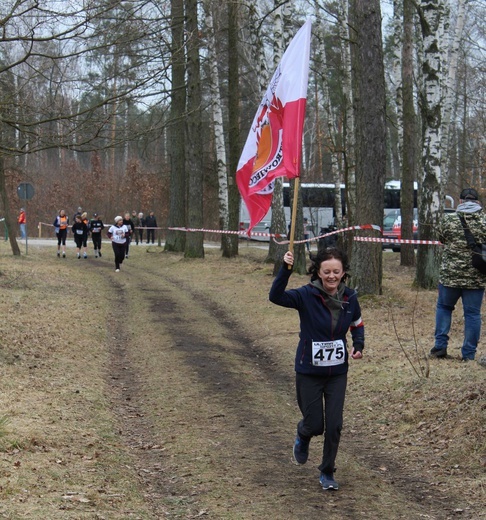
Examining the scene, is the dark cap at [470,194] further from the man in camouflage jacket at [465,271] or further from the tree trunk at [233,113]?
the tree trunk at [233,113]

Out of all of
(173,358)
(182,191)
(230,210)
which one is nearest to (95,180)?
(182,191)

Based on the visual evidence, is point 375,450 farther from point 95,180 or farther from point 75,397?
point 95,180

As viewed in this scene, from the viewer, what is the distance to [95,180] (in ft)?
198

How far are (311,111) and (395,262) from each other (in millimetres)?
33765

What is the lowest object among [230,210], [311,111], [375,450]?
[375,450]

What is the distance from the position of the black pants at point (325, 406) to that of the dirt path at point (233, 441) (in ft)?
1.25

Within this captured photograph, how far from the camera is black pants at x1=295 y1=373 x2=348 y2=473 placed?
6320mm

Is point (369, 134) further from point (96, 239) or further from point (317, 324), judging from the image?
point (96, 239)

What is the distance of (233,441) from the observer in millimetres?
7512

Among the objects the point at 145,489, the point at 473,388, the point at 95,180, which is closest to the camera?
the point at 145,489

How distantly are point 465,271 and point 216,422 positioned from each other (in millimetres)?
3747

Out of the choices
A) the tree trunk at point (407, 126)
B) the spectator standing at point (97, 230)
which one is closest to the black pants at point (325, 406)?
the tree trunk at point (407, 126)

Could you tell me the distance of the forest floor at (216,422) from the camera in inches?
233

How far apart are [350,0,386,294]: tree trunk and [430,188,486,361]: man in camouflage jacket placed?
17.7 ft
